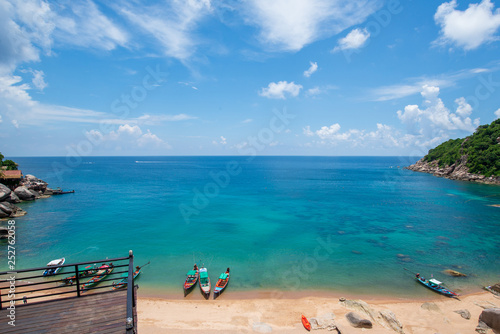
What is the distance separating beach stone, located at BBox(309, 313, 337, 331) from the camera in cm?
1888

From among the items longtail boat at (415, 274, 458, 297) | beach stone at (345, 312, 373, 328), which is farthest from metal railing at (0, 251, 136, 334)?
longtail boat at (415, 274, 458, 297)

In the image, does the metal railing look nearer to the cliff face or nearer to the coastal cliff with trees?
the cliff face

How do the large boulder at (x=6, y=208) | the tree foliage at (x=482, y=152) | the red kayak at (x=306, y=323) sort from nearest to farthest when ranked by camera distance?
the red kayak at (x=306, y=323) → the large boulder at (x=6, y=208) → the tree foliage at (x=482, y=152)

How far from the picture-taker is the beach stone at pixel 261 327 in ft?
61.5

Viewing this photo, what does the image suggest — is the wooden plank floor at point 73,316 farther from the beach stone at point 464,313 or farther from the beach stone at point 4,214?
the beach stone at point 4,214

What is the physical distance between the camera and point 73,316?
29.4 feet

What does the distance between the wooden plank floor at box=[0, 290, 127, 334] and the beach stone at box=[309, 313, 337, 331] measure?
15229mm

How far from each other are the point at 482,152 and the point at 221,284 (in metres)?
118

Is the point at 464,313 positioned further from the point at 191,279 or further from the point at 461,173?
the point at 461,173

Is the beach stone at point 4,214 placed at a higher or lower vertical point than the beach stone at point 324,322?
higher

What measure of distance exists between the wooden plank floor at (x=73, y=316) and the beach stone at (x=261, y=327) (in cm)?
1270

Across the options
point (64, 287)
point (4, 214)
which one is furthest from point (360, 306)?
point (4, 214)

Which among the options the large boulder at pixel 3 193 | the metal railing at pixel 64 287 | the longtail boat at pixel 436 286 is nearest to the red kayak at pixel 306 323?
the metal railing at pixel 64 287

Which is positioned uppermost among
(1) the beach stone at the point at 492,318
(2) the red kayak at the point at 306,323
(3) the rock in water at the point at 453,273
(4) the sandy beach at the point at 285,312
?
(1) the beach stone at the point at 492,318
